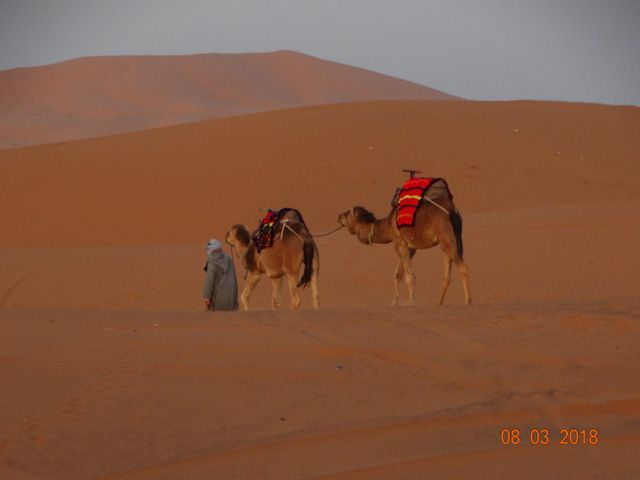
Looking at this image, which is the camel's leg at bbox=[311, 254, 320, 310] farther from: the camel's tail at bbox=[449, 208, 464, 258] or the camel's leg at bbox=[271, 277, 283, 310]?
the camel's tail at bbox=[449, 208, 464, 258]

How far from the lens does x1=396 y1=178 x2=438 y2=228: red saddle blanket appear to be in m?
11.2

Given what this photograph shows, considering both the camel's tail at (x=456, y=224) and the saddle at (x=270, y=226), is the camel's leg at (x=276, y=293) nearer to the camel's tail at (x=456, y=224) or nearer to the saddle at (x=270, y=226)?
the saddle at (x=270, y=226)

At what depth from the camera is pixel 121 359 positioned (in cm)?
661

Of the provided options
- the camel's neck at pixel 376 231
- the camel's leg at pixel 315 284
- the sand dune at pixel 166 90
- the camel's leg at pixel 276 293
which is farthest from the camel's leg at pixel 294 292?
the sand dune at pixel 166 90

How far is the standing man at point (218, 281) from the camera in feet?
34.9

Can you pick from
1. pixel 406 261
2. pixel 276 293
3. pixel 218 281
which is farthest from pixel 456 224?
pixel 218 281

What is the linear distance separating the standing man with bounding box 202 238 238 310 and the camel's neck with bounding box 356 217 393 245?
7.68 ft

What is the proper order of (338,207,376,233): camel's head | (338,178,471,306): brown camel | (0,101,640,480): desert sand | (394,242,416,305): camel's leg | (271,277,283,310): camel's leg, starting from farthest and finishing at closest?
(338,207,376,233): camel's head < (394,242,416,305): camel's leg < (271,277,283,310): camel's leg < (338,178,471,306): brown camel < (0,101,640,480): desert sand

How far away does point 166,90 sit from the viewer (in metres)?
89.2

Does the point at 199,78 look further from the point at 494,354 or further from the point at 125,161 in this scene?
the point at 494,354

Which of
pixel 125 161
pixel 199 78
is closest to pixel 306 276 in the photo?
pixel 125 161
